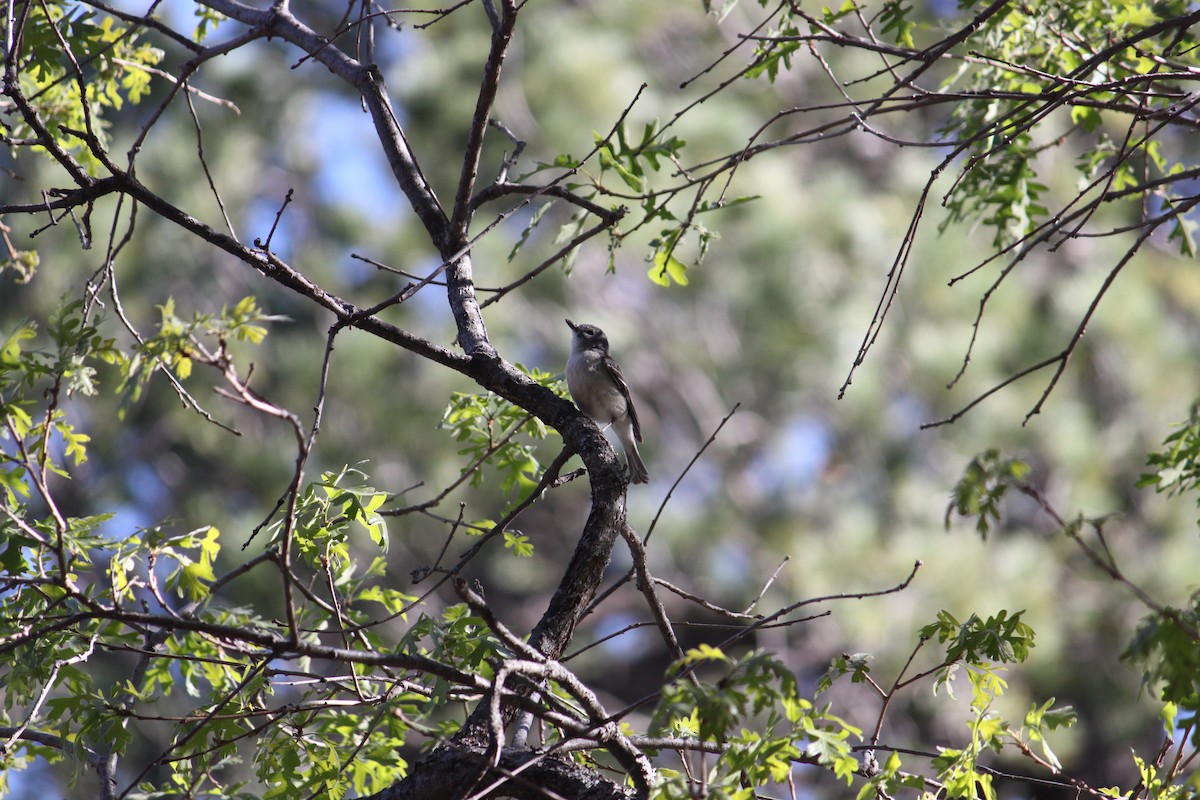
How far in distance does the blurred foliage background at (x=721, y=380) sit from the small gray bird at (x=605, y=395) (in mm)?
4002

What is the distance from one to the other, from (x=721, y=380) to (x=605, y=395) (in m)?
6.87

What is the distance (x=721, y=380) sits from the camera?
12.1 m

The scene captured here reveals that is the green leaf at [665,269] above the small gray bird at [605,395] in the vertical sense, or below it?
below

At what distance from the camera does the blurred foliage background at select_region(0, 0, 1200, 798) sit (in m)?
10.2

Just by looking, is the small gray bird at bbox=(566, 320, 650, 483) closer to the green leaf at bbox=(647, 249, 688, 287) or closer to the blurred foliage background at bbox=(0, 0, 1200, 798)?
the green leaf at bbox=(647, 249, 688, 287)

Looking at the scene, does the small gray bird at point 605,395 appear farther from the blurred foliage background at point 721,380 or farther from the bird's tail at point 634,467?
the blurred foliage background at point 721,380

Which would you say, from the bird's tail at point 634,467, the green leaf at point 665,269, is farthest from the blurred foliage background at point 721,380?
the green leaf at point 665,269

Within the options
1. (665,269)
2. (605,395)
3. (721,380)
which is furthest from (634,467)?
(721,380)

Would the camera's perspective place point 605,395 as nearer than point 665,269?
No

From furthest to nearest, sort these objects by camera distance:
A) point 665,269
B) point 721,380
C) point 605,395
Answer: point 721,380, point 605,395, point 665,269

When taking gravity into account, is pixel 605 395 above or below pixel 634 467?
above

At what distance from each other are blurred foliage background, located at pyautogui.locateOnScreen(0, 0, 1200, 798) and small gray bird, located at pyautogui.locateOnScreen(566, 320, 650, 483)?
4.00 meters

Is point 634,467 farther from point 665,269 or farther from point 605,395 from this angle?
point 665,269

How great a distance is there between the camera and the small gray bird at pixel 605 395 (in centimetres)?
531
